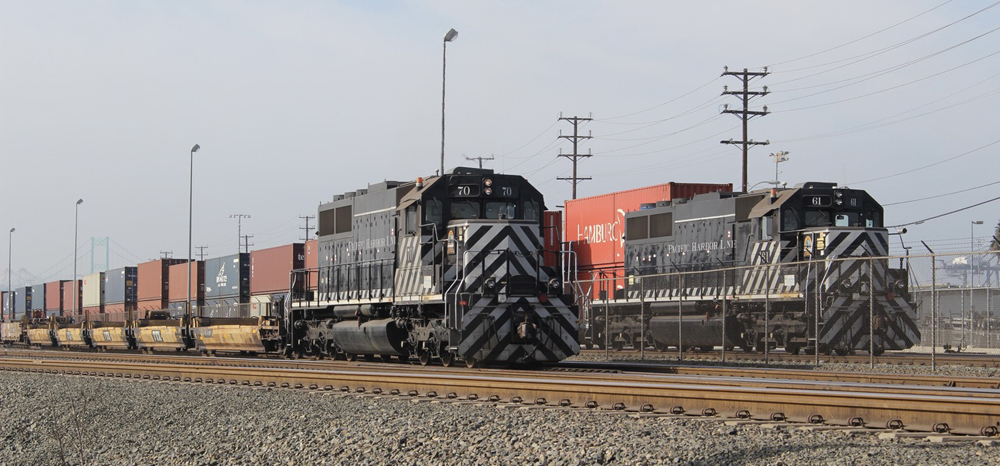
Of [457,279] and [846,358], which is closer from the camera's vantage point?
[457,279]

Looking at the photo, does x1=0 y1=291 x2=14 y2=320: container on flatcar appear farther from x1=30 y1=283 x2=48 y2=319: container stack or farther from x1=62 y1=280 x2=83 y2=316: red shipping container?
→ x1=62 y1=280 x2=83 y2=316: red shipping container

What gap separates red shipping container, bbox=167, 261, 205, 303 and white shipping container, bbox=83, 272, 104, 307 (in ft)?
26.7

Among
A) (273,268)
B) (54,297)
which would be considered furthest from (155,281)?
(54,297)

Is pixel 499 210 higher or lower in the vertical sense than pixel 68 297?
higher

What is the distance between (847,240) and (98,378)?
14.7 m

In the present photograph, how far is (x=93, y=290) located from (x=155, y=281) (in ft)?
26.7

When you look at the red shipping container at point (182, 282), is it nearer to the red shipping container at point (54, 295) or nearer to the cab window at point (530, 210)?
the red shipping container at point (54, 295)

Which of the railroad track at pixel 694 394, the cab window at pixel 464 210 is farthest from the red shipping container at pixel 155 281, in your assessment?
the cab window at pixel 464 210

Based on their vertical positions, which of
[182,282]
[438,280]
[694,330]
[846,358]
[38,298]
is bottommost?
[38,298]

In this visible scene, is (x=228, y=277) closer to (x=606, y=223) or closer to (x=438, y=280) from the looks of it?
(x=606, y=223)

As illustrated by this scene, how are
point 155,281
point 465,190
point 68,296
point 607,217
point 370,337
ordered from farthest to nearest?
point 68,296, point 155,281, point 607,217, point 370,337, point 465,190

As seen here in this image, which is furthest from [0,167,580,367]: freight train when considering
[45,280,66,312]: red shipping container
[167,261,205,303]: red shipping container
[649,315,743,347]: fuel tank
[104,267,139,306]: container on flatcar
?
[45,280,66,312]: red shipping container

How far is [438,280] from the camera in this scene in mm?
18453

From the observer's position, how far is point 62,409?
533 inches
